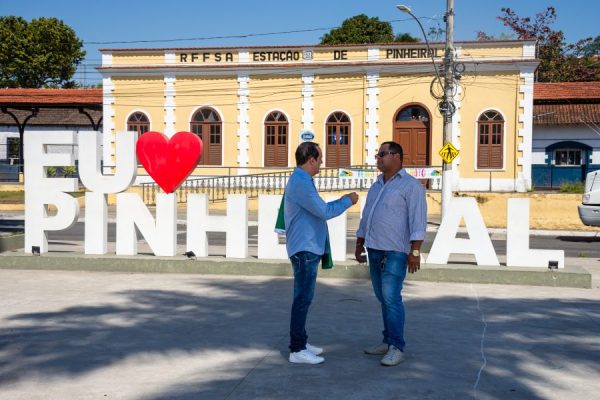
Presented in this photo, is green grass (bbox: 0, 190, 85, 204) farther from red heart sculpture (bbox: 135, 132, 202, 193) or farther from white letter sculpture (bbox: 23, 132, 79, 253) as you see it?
red heart sculpture (bbox: 135, 132, 202, 193)

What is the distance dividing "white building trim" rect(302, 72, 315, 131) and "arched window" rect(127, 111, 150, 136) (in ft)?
22.5

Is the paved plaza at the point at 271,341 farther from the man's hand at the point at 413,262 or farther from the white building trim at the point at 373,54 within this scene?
the white building trim at the point at 373,54

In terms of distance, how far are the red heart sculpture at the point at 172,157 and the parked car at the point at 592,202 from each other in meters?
10.9

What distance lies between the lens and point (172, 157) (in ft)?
40.2

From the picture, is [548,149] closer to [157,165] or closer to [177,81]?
[177,81]

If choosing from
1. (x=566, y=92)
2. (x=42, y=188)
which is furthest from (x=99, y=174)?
(x=566, y=92)

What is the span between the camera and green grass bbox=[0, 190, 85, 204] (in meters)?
29.2

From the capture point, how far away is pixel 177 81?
3077cm

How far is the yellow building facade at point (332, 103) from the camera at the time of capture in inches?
1118

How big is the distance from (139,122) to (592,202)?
773 inches

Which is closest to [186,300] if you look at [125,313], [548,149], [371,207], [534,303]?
[125,313]

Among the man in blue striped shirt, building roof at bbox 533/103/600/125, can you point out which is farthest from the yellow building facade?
the man in blue striped shirt

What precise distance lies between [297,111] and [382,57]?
4.10m

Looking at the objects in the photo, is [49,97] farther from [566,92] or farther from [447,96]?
[566,92]
